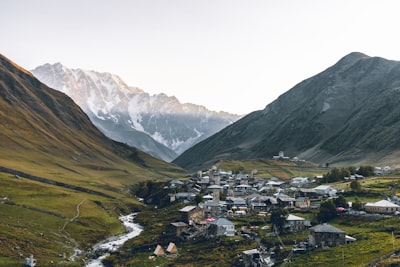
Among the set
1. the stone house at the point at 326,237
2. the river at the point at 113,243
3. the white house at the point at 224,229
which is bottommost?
the river at the point at 113,243

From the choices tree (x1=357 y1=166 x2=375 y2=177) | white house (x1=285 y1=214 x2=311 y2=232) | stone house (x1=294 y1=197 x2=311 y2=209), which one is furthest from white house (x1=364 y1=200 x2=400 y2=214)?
tree (x1=357 y1=166 x2=375 y2=177)

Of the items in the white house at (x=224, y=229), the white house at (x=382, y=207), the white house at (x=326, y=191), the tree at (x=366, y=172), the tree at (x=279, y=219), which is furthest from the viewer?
the tree at (x=366, y=172)

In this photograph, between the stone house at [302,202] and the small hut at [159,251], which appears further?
the stone house at [302,202]

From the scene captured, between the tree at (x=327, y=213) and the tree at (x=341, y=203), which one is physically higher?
the tree at (x=341, y=203)

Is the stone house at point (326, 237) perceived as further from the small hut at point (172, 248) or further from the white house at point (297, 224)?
the small hut at point (172, 248)

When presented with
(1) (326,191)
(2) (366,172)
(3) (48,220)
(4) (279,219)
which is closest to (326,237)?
(4) (279,219)

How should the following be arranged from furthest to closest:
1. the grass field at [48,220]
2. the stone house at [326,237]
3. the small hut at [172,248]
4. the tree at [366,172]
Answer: the tree at [366,172] < the small hut at [172,248] < the grass field at [48,220] < the stone house at [326,237]

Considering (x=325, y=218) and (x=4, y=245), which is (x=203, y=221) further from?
(x=4, y=245)

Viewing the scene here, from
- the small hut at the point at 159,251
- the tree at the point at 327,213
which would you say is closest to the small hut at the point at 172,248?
the small hut at the point at 159,251
